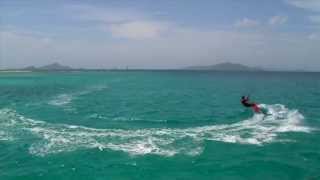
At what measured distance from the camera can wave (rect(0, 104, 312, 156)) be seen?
83.4 ft

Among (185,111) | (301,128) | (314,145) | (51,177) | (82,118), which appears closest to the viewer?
(51,177)

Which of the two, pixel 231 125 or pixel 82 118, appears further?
pixel 82 118

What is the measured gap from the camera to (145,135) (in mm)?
28828

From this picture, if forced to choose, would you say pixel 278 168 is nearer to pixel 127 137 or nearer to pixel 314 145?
pixel 314 145

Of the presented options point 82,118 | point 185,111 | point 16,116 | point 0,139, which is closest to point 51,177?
point 0,139

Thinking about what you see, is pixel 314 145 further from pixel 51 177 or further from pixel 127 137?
pixel 51 177

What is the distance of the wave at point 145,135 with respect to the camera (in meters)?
25.4

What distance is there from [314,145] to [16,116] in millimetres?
27038

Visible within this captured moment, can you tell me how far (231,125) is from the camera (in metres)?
33.3

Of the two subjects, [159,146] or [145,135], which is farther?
[145,135]

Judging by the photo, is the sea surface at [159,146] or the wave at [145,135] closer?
the sea surface at [159,146]

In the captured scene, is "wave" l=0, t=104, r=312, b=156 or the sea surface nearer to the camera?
the sea surface

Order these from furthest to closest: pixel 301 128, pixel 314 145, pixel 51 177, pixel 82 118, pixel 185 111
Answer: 1. pixel 185 111
2. pixel 82 118
3. pixel 301 128
4. pixel 314 145
5. pixel 51 177

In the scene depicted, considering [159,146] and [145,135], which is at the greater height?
[145,135]
